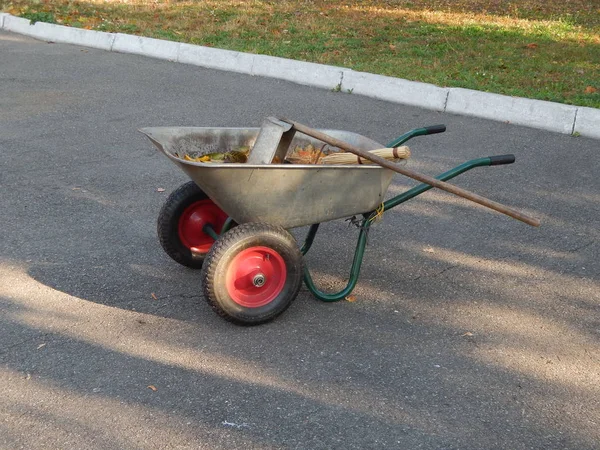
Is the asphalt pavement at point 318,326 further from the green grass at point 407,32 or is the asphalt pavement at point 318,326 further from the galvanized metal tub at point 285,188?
the green grass at point 407,32

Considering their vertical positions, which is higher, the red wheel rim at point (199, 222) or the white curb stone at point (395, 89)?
the white curb stone at point (395, 89)

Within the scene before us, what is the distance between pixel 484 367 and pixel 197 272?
5.54ft

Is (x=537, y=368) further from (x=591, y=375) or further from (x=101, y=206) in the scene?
(x=101, y=206)

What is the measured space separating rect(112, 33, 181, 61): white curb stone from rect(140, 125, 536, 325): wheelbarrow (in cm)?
638

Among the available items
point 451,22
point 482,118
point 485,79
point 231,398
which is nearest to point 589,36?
point 451,22

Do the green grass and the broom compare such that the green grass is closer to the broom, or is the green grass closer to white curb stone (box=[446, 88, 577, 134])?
white curb stone (box=[446, 88, 577, 134])

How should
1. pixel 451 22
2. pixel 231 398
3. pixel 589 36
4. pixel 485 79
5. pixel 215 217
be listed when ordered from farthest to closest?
pixel 451 22 → pixel 589 36 → pixel 485 79 → pixel 215 217 → pixel 231 398

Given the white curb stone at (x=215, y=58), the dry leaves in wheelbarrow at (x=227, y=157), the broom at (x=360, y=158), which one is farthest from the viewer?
Answer: the white curb stone at (x=215, y=58)

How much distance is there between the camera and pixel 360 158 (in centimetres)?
411

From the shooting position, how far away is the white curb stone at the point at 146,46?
34.2ft

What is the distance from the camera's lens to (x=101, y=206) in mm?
5641

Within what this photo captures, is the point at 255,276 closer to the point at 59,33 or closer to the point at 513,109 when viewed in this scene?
the point at 513,109

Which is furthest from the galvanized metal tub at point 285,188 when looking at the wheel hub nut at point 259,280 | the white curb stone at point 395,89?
the white curb stone at point 395,89

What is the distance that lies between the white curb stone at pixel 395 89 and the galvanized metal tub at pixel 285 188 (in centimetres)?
435
